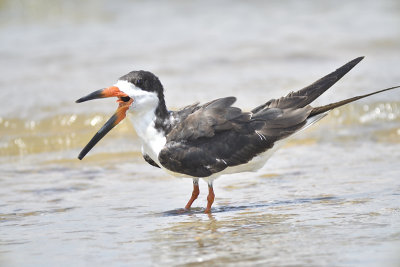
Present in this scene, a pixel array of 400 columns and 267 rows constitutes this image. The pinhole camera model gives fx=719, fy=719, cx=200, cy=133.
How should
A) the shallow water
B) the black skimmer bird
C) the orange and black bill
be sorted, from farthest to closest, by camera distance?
1. the black skimmer bird
2. the orange and black bill
3. the shallow water

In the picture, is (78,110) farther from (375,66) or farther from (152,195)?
(375,66)

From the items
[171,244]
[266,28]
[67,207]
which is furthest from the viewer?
[266,28]

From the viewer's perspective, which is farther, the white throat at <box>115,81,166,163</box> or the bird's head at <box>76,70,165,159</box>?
the white throat at <box>115,81,166,163</box>

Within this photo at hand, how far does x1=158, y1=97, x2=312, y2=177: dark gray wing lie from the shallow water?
35 centimetres

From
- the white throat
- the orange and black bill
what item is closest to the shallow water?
the white throat

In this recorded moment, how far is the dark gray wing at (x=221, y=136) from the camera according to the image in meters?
4.82

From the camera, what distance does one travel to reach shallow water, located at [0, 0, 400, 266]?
4035 mm

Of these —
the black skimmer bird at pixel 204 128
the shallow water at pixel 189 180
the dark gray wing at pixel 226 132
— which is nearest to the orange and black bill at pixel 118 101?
the black skimmer bird at pixel 204 128

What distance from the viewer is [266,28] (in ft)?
38.7

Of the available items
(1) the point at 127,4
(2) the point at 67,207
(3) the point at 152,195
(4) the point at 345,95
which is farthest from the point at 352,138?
(1) the point at 127,4

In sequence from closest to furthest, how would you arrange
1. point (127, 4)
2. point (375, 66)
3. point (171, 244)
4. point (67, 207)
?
point (171, 244) < point (67, 207) < point (375, 66) < point (127, 4)

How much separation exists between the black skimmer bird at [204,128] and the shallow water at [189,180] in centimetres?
35

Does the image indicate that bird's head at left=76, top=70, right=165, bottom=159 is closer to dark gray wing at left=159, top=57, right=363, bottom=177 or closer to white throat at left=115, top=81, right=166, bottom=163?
white throat at left=115, top=81, right=166, bottom=163

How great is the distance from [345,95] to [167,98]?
2.11m
